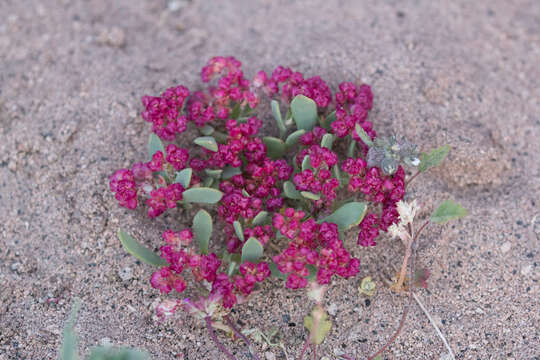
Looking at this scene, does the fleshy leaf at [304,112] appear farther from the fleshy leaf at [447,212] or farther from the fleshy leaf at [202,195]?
the fleshy leaf at [447,212]

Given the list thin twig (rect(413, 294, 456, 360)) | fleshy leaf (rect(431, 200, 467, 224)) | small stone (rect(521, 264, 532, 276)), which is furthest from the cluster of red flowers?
small stone (rect(521, 264, 532, 276))

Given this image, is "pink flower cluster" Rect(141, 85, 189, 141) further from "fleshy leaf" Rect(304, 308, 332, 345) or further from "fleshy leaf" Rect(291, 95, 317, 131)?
"fleshy leaf" Rect(304, 308, 332, 345)

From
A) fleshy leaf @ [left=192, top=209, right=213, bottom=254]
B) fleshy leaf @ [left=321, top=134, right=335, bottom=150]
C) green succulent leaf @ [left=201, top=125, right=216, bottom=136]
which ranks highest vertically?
fleshy leaf @ [left=321, top=134, right=335, bottom=150]

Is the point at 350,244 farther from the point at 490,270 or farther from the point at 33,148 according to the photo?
the point at 33,148

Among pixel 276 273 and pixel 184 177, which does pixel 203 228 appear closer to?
pixel 184 177

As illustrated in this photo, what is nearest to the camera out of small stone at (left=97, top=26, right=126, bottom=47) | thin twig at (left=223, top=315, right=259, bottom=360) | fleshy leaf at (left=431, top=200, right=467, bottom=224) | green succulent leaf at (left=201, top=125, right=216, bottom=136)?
fleshy leaf at (left=431, top=200, right=467, bottom=224)

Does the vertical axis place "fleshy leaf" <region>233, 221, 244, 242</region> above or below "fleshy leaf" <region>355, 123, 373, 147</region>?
below

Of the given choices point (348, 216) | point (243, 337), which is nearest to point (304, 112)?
point (348, 216)
